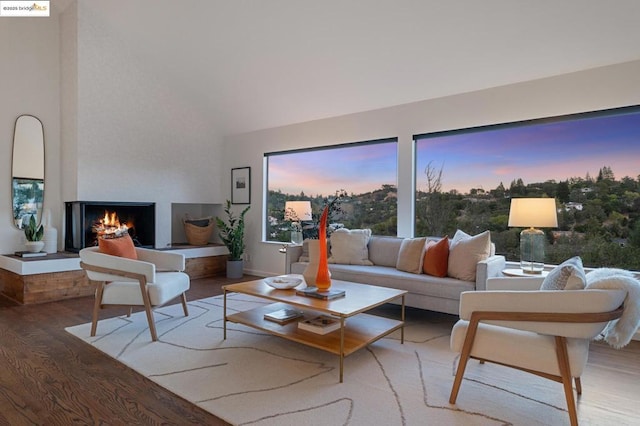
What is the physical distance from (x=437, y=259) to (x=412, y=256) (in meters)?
0.30

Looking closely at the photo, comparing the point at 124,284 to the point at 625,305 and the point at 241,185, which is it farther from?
the point at 625,305

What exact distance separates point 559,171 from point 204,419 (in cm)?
393

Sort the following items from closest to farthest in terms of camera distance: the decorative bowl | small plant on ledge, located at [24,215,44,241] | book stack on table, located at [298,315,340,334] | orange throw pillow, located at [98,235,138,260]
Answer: book stack on table, located at [298,315,340,334] < the decorative bowl < orange throw pillow, located at [98,235,138,260] < small plant on ledge, located at [24,215,44,241]

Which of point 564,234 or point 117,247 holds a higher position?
point 564,234

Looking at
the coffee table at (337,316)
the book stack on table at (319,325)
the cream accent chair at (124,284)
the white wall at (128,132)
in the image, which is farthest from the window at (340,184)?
the cream accent chair at (124,284)

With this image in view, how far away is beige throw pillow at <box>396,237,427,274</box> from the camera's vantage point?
3863 millimetres

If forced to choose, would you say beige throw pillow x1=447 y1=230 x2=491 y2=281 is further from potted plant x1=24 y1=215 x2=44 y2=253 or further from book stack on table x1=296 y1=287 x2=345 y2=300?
potted plant x1=24 y1=215 x2=44 y2=253

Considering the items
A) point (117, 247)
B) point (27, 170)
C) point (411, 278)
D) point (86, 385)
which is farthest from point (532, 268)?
point (27, 170)

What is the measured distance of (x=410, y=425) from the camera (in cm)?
195

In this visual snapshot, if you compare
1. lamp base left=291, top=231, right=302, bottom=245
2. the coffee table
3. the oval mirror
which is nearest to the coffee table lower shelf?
the coffee table

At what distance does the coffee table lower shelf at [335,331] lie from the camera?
255 centimetres

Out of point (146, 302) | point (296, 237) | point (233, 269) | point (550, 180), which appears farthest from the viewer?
point (233, 269)

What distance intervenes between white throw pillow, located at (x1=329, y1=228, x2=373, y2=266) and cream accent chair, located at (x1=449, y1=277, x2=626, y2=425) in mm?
2218

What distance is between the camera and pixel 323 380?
2.46 meters
